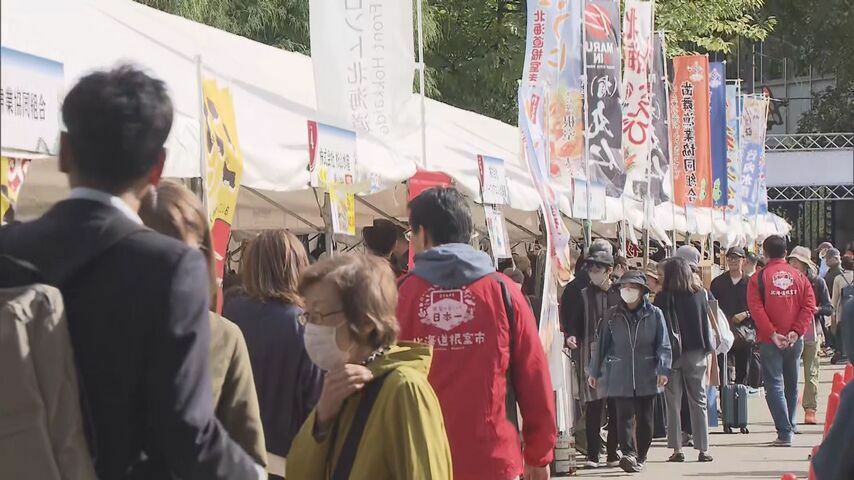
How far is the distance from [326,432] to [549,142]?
9.29 m

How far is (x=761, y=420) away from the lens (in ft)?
53.0

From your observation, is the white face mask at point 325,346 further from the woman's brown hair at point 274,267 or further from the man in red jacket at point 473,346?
the man in red jacket at point 473,346

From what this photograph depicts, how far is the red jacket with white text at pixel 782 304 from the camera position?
13.8 metres

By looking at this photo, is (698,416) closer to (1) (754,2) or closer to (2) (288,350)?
(2) (288,350)

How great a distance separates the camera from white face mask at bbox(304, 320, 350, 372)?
367 cm

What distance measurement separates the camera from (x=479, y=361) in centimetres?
521

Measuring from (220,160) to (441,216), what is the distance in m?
1.58

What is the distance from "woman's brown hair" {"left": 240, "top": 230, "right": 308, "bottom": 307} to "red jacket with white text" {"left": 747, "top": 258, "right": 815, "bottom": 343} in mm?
9557

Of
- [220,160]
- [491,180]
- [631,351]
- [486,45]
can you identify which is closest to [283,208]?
[491,180]

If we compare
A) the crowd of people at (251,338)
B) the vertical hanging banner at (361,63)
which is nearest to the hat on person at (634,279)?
the vertical hanging banner at (361,63)

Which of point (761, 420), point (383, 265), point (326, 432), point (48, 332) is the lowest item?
point (761, 420)

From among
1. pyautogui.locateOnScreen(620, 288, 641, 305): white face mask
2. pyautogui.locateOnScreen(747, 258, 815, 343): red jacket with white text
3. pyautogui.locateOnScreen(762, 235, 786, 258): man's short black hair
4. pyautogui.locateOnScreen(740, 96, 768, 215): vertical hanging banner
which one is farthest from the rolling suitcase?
pyautogui.locateOnScreen(740, 96, 768, 215): vertical hanging banner

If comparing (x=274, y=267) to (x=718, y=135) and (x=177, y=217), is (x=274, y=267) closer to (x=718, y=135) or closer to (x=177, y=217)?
(x=177, y=217)

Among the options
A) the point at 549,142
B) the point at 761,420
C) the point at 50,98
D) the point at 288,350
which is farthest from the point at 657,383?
the point at 50,98
